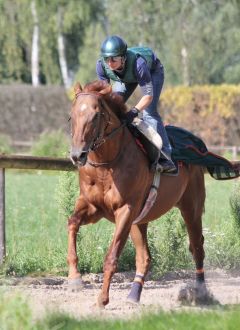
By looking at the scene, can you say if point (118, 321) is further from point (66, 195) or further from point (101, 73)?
point (66, 195)

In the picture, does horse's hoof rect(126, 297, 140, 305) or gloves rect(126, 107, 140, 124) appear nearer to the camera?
horse's hoof rect(126, 297, 140, 305)

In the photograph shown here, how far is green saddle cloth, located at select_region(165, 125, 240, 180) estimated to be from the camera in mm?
9148

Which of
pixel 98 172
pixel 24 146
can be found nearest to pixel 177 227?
pixel 98 172

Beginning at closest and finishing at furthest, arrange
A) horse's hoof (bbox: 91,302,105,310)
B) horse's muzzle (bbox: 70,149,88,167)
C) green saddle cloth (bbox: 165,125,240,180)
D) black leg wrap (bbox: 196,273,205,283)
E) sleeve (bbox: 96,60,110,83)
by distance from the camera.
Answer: horse's muzzle (bbox: 70,149,88,167) → horse's hoof (bbox: 91,302,105,310) → sleeve (bbox: 96,60,110,83) → green saddle cloth (bbox: 165,125,240,180) → black leg wrap (bbox: 196,273,205,283)

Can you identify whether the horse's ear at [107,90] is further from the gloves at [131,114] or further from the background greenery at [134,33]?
the background greenery at [134,33]

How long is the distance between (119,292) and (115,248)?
57.9 inches

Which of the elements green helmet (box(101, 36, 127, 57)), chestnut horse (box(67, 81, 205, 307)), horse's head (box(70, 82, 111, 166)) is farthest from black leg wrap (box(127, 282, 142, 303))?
green helmet (box(101, 36, 127, 57))

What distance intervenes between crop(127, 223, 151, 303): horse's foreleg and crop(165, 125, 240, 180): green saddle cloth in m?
0.79

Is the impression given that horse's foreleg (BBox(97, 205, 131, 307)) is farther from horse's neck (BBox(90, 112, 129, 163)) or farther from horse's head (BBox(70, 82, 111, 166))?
horse's head (BBox(70, 82, 111, 166))

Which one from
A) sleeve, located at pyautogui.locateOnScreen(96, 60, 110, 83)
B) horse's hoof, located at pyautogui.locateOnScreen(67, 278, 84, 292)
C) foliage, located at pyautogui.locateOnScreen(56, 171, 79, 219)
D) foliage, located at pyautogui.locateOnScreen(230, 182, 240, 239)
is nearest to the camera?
horse's hoof, located at pyautogui.locateOnScreen(67, 278, 84, 292)

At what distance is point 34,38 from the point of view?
5303 centimetres

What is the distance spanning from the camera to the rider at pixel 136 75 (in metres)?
7.85

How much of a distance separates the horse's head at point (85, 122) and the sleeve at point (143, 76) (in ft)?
1.67

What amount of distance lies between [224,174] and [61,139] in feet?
70.8
